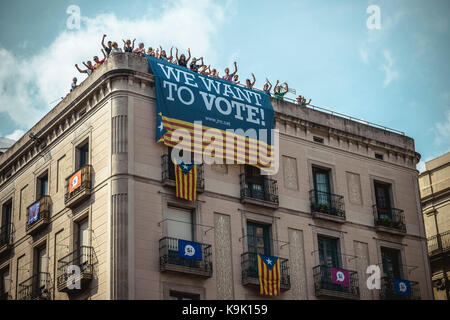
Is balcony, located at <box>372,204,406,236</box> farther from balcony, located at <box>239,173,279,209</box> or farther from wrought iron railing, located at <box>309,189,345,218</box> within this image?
balcony, located at <box>239,173,279,209</box>

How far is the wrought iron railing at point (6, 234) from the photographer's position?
47812 millimetres

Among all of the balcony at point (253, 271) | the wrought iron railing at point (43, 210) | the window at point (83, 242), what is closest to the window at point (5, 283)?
the wrought iron railing at point (43, 210)

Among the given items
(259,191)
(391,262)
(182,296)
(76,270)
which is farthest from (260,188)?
(76,270)

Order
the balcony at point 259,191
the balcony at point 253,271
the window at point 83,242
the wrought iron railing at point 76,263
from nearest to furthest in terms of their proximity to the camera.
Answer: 1. the wrought iron railing at point 76,263
2. the window at point 83,242
3. the balcony at point 253,271
4. the balcony at point 259,191

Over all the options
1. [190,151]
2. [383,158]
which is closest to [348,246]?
[383,158]

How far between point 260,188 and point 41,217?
1081 cm

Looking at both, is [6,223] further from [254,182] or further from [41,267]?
[254,182]

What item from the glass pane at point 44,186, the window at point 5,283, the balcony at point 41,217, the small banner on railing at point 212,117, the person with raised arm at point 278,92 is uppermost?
the person with raised arm at point 278,92

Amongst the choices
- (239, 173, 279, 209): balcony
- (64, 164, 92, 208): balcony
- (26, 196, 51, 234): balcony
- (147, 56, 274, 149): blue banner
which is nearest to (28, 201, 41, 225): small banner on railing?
(26, 196, 51, 234): balcony

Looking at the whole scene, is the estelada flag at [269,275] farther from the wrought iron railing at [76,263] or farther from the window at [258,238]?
the wrought iron railing at [76,263]

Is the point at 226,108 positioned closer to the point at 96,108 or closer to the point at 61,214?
the point at 96,108

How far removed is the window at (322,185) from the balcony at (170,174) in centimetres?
694

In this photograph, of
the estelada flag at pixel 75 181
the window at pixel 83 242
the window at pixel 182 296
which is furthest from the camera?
the estelada flag at pixel 75 181

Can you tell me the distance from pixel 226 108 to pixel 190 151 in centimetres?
326
